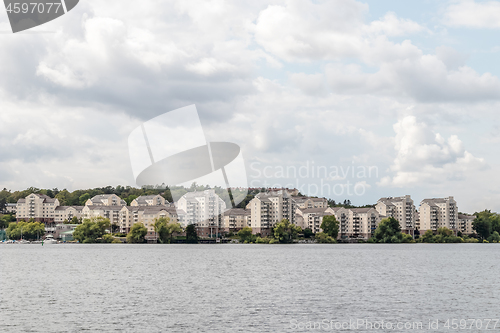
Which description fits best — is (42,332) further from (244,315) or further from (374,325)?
(374,325)

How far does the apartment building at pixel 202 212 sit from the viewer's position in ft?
628

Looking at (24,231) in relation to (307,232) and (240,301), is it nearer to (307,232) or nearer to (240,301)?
(307,232)

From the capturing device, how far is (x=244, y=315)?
109ft

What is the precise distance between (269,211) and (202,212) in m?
25.8

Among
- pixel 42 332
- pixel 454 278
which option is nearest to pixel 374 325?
pixel 42 332

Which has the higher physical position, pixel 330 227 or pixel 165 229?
pixel 165 229

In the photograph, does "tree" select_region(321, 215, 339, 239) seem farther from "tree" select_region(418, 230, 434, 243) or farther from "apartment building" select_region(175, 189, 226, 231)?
"apartment building" select_region(175, 189, 226, 231)

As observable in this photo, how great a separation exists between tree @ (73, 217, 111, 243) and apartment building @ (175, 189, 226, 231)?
3300cm

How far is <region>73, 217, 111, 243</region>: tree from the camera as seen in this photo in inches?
6535

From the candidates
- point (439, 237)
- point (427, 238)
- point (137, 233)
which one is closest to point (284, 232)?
point (137, 233)

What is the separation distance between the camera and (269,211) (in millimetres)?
189625

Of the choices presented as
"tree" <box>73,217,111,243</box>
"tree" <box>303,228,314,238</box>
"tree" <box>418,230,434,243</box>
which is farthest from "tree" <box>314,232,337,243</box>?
"tree" <box>73,217,111,243</box>

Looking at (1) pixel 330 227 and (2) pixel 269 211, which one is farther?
(2) pixel 269 211

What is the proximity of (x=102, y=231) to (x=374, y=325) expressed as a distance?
488 ft
